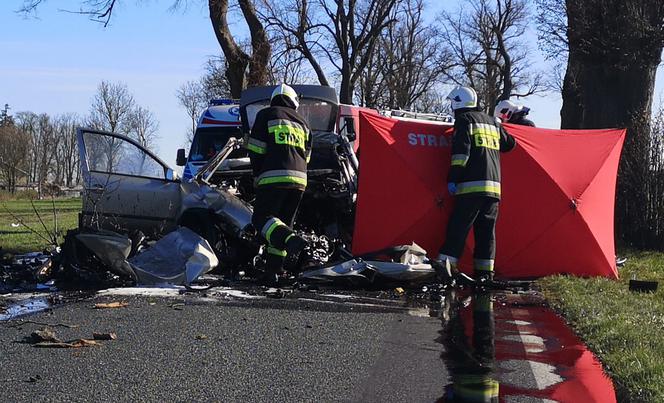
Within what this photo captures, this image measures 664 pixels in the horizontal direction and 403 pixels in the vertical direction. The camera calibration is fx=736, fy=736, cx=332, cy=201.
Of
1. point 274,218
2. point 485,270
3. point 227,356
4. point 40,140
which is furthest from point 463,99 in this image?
point 40,140

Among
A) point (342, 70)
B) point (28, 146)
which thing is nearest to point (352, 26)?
point (342, 70)

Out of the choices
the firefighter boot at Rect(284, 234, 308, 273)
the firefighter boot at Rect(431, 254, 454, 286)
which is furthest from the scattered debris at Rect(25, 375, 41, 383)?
the firefighter boot at Rect(431, 254, 454, 286)

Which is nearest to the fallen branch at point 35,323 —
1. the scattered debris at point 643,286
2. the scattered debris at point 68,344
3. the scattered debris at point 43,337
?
the scattered debris at point 43,337

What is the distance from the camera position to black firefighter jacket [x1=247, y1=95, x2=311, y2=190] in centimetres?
748

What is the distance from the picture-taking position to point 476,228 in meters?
7.70

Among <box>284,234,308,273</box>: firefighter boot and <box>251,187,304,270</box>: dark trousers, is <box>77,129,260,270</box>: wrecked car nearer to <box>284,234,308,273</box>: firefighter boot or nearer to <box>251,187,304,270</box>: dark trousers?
<box>251,187,304,270</box>: dark trousers

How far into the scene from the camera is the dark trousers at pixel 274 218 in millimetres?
7332

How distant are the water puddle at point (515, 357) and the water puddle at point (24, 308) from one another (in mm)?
3191

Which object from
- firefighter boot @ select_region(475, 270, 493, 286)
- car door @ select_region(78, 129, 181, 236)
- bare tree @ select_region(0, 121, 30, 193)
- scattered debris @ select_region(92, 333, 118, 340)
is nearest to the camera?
scattered debris @ select_region(92, 333, 118, 340)

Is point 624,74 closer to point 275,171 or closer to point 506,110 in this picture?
point 506,110

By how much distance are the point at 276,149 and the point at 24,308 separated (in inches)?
112

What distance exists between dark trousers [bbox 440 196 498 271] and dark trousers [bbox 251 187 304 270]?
1.63m

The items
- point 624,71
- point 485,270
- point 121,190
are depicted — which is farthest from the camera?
point 624,71

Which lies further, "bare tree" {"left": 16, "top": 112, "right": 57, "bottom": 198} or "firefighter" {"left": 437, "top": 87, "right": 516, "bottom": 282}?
"bare tree" {"left": 16, "top": 112, "right": 57, "bottom": 198}
